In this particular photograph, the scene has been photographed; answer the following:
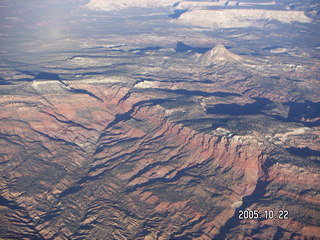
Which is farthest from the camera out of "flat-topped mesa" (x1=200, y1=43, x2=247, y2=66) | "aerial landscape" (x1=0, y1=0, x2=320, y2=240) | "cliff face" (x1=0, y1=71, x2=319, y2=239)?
"flat-topped mesa" (x1=200, y1=43, x2=247, y2=66)

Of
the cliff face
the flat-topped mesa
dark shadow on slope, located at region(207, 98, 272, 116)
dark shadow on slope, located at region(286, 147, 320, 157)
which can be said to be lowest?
the cliff face

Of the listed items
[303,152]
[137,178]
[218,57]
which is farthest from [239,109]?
[218,57]

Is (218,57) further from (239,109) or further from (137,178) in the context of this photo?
(137,178)

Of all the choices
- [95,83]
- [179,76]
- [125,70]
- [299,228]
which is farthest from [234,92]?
[299,228]

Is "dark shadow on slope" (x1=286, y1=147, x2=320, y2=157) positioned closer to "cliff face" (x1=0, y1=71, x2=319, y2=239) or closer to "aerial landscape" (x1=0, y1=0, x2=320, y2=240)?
"aerial landscape" (x1=0, y1=0, x2=320, y2=240)

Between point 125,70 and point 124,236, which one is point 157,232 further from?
point 125,70

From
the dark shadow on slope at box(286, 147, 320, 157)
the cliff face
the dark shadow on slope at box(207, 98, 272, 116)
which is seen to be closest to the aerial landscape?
the cliff face
